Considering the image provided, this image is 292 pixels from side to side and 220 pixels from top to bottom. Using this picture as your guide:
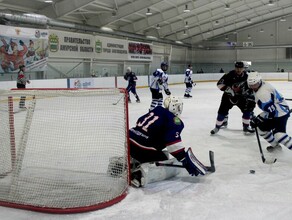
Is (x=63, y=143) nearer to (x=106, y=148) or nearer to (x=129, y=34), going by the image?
(x=106, y=148)

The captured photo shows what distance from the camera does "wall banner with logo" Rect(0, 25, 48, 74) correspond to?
13.2 metres

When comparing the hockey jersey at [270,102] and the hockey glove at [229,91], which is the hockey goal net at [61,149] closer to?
the hockey jersey at [270,102]

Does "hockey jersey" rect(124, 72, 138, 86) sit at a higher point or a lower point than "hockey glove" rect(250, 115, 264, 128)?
higher

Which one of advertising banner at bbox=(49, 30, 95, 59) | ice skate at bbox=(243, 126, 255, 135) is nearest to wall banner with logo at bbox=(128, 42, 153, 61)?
advertising banner at bbox=(49, 30, 95, 59)

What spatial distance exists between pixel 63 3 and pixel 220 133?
11469 mm

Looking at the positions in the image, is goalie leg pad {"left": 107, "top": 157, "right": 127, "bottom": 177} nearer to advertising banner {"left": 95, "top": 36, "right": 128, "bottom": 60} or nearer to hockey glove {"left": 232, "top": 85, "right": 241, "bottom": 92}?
hockey glove {"left": 232, "top": 85, "right": 241, "bottom": 92}

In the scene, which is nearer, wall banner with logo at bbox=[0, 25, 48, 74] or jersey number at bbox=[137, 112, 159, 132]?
jersey number at bbox=[137, 112, 159, 132]

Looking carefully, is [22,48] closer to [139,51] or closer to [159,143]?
[139,51]

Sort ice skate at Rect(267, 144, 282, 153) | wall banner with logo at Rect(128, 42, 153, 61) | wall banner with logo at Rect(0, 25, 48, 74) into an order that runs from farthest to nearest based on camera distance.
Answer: wall banner with logo at Rect(128, 42, 153, 61) < wall banner with logo at Rect(0, 25, 48, 74) < ice skate at Rect(267, 144, 282, 153)

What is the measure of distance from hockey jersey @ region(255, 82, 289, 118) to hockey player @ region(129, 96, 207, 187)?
1127mm

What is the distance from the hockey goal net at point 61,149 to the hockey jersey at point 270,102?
1633 mm

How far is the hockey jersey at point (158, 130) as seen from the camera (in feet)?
10.3

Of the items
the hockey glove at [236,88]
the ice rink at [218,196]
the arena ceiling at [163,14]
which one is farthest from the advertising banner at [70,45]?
the ice rink at [218,196]

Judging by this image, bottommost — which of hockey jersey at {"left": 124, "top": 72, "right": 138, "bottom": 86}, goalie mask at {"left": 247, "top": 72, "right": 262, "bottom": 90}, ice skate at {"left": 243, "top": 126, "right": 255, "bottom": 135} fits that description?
ice skate at {"left": 243, "top": 126, "right": 255, "bottom": 135}
